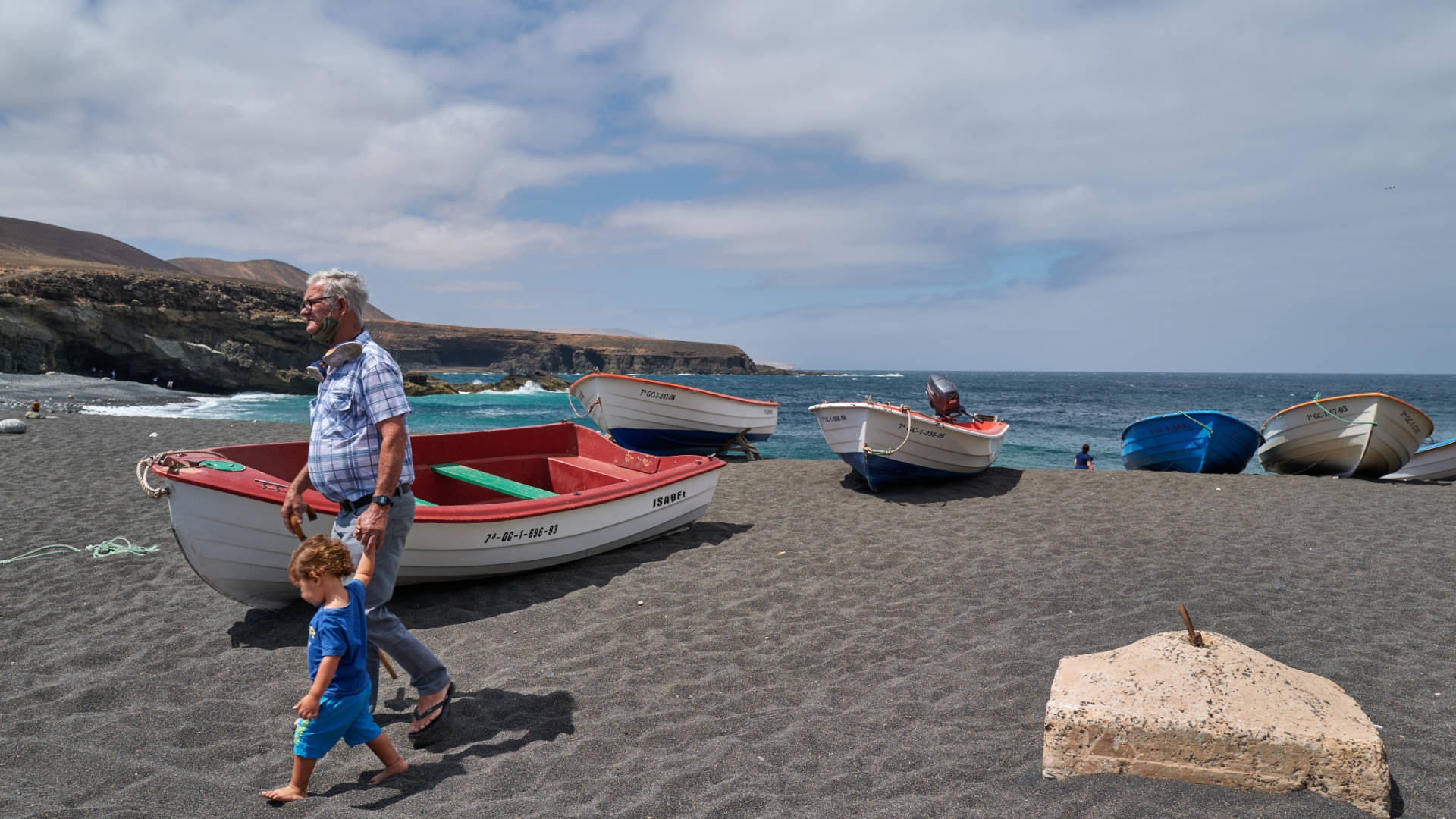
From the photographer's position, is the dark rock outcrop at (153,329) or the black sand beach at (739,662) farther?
the dark rock outcrop at (153,329)

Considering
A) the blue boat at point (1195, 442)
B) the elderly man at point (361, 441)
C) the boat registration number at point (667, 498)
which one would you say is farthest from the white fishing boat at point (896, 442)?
the elderly man at point (361, 441)

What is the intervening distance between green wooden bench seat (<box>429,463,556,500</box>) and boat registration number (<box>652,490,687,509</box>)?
0.99m

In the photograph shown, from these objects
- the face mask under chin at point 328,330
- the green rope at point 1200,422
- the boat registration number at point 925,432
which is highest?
the face mask under chin at point 328,330

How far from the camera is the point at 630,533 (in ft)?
21.4

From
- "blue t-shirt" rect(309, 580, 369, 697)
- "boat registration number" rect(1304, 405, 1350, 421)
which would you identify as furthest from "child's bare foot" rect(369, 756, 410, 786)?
"boat registration number" rect(1304, 405, 1350, 421)

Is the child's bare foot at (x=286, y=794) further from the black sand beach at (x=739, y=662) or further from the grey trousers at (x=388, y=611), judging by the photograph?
the grey trousers at (x=388, y=611)

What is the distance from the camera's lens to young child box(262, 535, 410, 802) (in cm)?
276

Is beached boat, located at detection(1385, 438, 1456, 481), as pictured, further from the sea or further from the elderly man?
the elderly man

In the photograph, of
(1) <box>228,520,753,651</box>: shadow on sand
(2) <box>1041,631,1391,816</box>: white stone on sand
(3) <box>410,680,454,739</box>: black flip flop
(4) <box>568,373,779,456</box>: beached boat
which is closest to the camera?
(2) <box>1041,631,1391,816</box>: white stone on sand

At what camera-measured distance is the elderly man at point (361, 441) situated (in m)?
3.04

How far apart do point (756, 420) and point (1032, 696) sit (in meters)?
11.1

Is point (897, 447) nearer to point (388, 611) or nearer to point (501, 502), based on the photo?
point (501, 502)

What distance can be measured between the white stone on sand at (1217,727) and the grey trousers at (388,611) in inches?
111

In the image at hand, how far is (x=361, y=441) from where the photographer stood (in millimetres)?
3111
